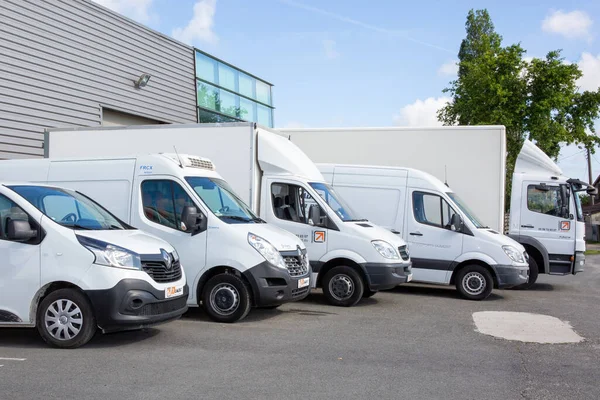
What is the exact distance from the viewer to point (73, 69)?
1703cm

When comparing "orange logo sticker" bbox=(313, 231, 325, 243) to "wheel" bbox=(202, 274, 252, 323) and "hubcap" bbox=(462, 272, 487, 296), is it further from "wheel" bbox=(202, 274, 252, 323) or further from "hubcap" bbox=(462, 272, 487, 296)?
"hubcap" bbox=(462, 272, 487, 296)

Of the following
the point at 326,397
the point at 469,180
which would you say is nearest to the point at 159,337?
the point at 326,397

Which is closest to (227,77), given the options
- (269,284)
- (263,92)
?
(263,92)

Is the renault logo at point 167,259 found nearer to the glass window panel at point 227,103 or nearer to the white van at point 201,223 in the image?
the white van at point 201,223

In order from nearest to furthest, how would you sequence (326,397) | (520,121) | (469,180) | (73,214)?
1. (326,397)
2. (73,214)
3. (469,180)
4. (520,121)

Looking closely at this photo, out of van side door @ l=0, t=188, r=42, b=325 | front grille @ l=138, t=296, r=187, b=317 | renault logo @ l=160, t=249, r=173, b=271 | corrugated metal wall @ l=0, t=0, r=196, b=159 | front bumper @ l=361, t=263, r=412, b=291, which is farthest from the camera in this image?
corrugated metal wall @ l=0, t=0, r=196, b=159

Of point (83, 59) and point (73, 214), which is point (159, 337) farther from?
point (83, 59)

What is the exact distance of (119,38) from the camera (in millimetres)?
18625

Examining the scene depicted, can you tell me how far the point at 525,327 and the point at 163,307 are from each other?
529 cm

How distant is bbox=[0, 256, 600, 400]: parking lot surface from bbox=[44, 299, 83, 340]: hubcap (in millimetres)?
206

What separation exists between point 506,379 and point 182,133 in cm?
717

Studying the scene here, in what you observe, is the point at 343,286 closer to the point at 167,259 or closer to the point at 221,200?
the point at 221,200

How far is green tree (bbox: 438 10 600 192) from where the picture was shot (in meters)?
33.3

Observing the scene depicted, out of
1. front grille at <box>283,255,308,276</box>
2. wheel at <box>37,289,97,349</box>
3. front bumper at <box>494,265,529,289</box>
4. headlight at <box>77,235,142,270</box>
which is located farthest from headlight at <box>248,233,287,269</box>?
front bumper at <box>494,265,529,289</box>
